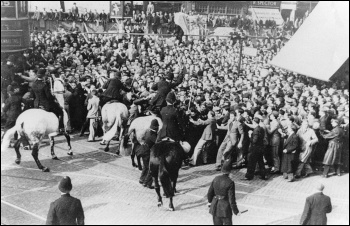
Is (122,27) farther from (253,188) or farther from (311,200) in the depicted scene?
(311,200)

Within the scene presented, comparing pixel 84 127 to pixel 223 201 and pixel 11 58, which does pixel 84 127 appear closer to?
pixel 11 58

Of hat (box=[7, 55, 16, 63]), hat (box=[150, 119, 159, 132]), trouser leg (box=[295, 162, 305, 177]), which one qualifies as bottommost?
trouser leg (box=[295, 162, 305, 177])

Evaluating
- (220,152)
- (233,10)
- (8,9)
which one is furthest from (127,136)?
(233,10)

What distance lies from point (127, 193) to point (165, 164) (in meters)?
1.31

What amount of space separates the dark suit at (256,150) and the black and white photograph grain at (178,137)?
27mm

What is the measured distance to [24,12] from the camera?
15.7 metres

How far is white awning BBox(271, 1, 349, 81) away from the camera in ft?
56.7

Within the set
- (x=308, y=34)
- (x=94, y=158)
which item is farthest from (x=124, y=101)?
(x=308, y=34)

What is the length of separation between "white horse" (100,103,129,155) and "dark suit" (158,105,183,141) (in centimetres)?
275

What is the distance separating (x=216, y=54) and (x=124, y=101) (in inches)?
374

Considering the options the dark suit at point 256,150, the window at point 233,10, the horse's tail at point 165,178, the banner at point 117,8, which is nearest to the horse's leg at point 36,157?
the horse's tail at point 165,178

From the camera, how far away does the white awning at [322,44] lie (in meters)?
17.3

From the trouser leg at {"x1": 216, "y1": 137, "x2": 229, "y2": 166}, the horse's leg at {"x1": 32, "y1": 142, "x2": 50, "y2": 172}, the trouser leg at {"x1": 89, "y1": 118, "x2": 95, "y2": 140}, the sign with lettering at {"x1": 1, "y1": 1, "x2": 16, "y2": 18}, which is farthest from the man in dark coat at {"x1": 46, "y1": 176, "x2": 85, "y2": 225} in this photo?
the sign with lettering at {"x1": 1, "y1": 1, "x2": 16, "y2": 18}

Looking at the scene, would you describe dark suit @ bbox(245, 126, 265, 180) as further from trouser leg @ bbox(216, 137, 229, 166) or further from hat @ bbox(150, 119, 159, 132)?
hat @ bbox(150, 119, 159, 132)
